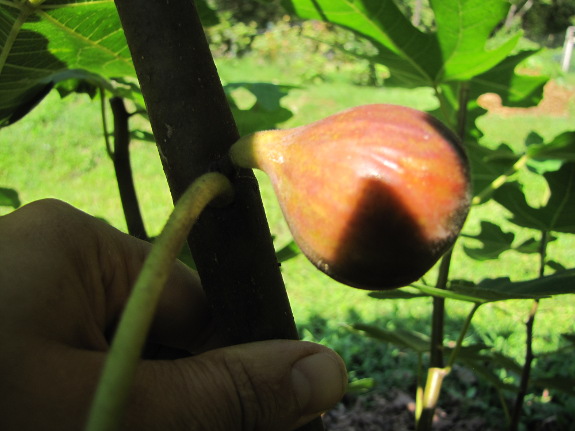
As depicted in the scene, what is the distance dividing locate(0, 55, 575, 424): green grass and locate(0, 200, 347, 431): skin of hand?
0.90 metres

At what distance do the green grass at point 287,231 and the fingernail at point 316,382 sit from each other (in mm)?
863

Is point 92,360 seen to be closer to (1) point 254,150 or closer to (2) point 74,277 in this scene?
(2) point 74,277

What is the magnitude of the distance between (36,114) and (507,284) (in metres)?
5.97

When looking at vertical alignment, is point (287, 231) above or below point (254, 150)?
below

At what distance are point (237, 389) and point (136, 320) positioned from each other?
13.5 inches

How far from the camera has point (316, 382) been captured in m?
0.77

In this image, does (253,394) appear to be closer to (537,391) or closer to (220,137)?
(220,137)

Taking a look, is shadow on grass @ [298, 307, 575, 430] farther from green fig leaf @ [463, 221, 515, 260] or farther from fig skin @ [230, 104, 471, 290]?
fig skin @ [230, 104, 471, 290]

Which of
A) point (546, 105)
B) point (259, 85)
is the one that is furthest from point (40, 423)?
point (546, 105)

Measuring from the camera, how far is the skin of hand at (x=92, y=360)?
0.58 m

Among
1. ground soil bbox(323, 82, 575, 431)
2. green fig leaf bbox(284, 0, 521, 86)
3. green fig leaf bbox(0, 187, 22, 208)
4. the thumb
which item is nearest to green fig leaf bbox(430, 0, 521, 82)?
green fig leaf bbox(284, 0, 521, 86)

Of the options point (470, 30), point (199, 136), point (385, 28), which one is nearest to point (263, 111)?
point (385, 28)

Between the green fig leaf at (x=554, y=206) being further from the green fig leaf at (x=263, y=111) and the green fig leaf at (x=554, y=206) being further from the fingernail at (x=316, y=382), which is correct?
the fingernail at (x=316, y=382)

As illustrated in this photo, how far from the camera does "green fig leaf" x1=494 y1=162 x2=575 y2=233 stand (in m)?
1.36
